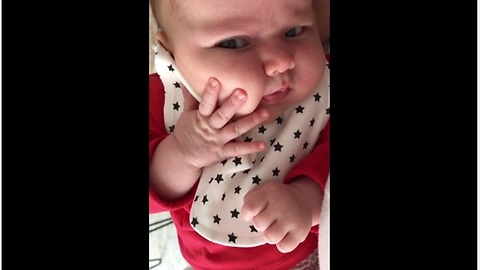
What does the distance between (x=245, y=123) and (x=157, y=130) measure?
0.37ft

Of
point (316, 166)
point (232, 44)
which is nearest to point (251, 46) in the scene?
point (232, 44)

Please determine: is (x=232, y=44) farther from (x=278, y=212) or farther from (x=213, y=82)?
(x=278, y=212)

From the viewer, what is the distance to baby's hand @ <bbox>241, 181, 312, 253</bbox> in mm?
676

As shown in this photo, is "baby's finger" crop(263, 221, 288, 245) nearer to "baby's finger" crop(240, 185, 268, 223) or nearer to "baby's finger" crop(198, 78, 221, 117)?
"baby's finger" crop(240, 185, 268, 223)

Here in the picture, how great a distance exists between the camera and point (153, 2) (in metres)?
0.72

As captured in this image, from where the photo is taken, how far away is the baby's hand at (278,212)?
2.22 feet

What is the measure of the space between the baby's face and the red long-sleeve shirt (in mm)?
73

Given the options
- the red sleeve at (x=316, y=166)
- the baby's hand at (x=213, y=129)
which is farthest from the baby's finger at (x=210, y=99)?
the red sleeve at (x=316, y=166)

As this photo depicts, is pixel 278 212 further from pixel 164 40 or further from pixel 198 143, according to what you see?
pixel 164 40

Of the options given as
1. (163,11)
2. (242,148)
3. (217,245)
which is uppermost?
(163,11)

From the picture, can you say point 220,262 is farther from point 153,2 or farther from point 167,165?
point 153,2

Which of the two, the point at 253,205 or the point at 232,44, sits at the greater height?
the point at 232,44

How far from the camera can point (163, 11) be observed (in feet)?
2.31

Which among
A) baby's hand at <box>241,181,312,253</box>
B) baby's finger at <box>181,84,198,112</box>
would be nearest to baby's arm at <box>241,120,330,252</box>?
baby's hand at <box>241,181,312,253</box>
